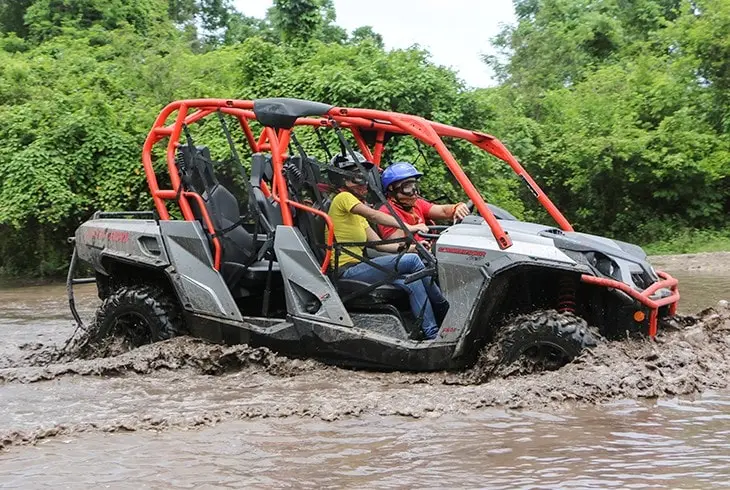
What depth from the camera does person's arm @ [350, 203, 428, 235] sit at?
6.32 metres

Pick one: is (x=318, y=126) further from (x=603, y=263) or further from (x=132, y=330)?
(x=603, y=263)

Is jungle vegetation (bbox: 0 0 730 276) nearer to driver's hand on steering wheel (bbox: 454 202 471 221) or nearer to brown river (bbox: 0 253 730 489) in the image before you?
driver's hand on steering wheel (bbox: 454 202 471 221)

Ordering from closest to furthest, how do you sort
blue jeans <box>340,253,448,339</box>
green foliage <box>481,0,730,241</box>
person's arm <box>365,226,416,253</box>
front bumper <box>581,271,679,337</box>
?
1. front bumper <box>581,271,679,337</box>
2. blue jeans <box>340,253,448,339</box>
3. person's arm <box>365,226,416,253</box>
4. green foliage <box>481,0,730,241</box>

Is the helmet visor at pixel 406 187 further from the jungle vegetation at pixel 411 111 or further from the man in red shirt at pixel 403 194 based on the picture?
the jungle vegetation at pixel 411 111

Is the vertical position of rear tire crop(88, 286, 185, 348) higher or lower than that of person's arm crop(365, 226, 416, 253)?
lower

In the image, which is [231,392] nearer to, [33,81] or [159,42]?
[33,81]

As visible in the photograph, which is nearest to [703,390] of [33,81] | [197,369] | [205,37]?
[197,369]

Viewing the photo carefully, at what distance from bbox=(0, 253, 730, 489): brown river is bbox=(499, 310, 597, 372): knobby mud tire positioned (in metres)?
0.11

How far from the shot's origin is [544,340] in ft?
18.6

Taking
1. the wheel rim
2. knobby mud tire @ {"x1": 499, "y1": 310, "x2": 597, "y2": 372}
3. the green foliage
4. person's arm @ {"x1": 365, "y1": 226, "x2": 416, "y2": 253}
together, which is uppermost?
the green foliage

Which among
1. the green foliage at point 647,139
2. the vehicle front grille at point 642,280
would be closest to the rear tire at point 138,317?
the vehicle front grille at point 642,280

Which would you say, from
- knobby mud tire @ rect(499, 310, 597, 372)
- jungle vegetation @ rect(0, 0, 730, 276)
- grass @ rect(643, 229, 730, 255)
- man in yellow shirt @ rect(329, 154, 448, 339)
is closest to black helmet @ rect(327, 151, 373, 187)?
man in yellow shirt @ rect(329, 154, 448, 339)

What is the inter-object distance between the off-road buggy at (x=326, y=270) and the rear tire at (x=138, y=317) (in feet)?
0.04

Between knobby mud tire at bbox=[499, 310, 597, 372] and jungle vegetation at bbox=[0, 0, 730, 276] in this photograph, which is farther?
jungle vegetation at bbox=[0, 0, 730, 276]
